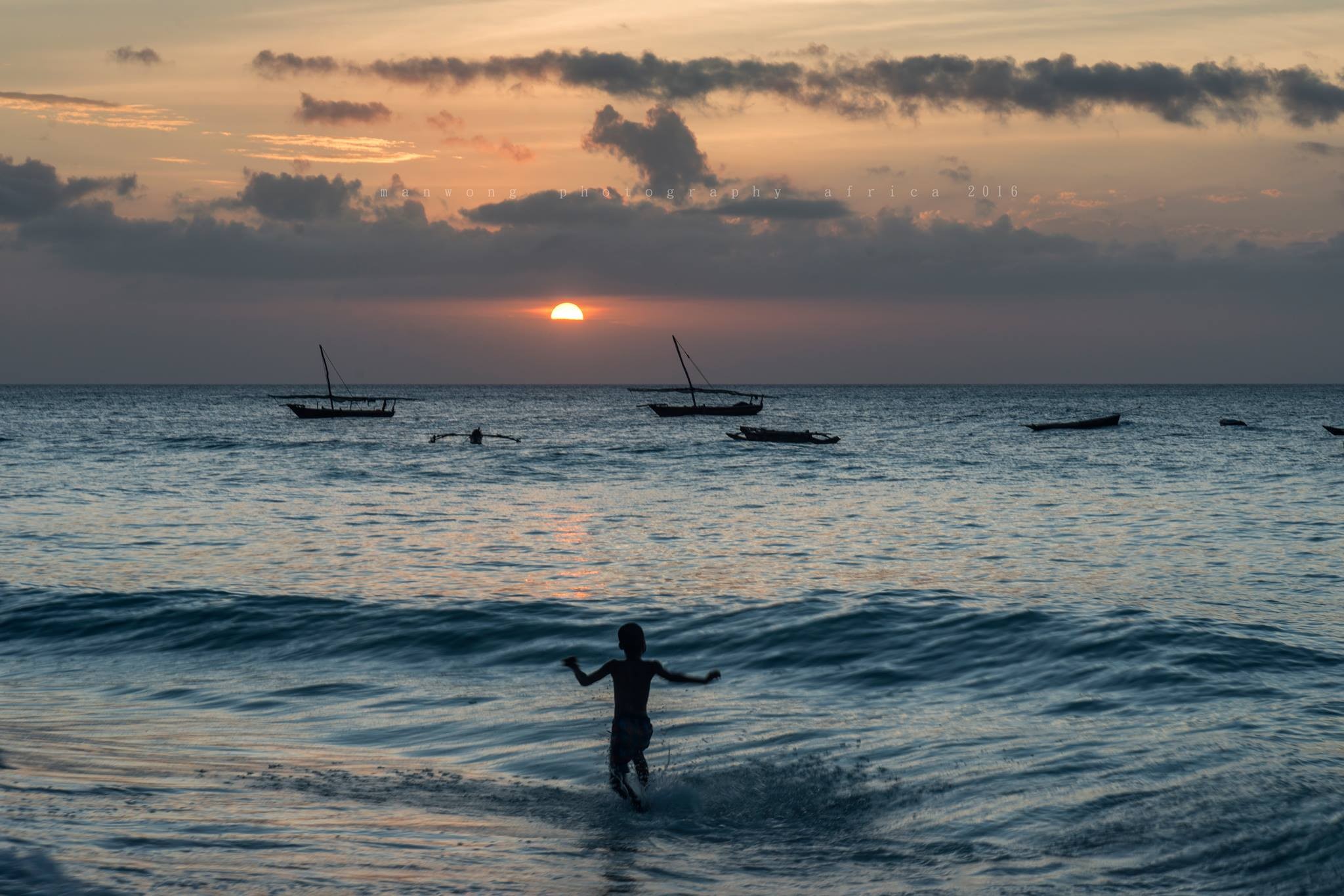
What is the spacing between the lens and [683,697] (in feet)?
51.9

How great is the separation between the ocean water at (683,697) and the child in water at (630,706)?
351 mm

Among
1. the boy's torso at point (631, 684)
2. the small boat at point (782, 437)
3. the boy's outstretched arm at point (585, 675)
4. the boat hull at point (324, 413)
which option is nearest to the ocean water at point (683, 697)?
the boy's torso at point (631, 684)

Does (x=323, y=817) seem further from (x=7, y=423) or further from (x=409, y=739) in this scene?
(x=7, y=423)

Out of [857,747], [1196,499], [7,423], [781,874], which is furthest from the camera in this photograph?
[7,423]

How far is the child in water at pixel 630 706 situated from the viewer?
11133mm

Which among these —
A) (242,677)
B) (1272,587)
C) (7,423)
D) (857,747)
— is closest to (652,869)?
(857,747)

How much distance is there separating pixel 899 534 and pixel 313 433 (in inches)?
3118

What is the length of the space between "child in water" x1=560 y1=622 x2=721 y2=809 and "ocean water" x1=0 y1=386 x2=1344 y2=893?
0.35 m

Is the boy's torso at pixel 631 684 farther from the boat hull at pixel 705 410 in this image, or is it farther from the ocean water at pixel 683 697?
the boat hull at pixel 705 410

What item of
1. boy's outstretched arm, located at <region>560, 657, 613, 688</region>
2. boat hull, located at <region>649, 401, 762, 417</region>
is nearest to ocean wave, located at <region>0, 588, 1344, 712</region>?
boy's outstretched arm, located at <region>560, 657, 613, 688</region>

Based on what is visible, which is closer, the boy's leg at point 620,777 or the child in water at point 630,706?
the child in water at point 630,706

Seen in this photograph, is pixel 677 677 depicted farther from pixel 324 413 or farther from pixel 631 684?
pixel 324 413

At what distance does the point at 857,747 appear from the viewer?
13.3 meters

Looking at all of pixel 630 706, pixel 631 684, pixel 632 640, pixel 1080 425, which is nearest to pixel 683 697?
pixel 630 706
